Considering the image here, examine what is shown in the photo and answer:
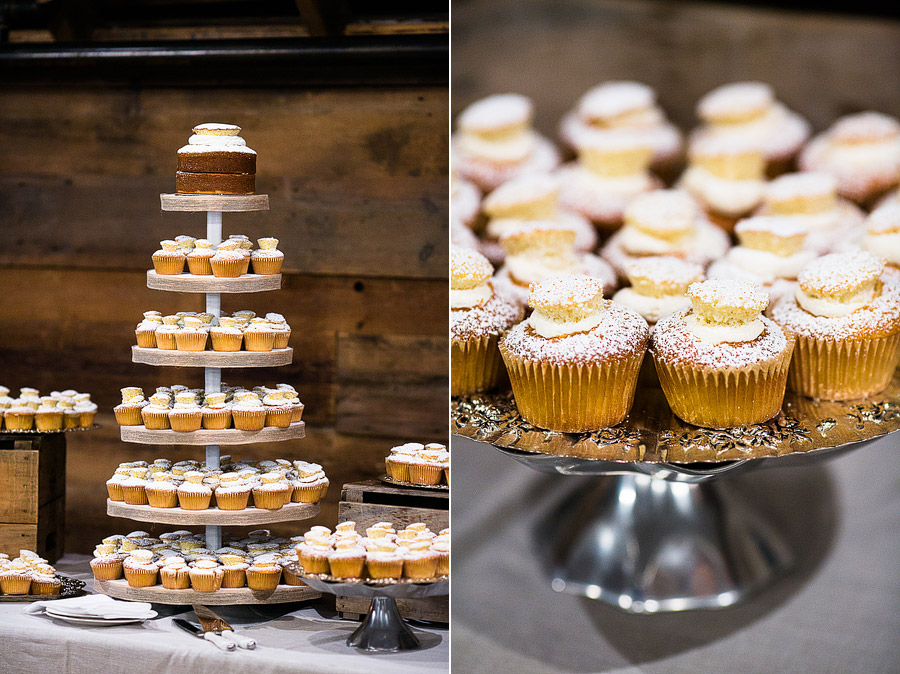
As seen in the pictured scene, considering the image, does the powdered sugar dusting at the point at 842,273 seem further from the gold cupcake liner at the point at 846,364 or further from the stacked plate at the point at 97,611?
the stacked plate at the point at 97,611

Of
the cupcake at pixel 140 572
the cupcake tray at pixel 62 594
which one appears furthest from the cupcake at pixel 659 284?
the cupcake tray at pixel 62 594

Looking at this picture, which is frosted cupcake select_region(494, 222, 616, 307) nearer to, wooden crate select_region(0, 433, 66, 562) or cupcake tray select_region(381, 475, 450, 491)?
cupcake tray select_region(381, 475, 450, 491)

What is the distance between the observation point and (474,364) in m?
1.15

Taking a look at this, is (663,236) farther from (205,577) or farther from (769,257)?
(205,577)

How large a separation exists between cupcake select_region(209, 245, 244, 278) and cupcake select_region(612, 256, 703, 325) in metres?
0.75

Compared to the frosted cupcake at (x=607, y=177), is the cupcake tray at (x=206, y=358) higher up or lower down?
lower down

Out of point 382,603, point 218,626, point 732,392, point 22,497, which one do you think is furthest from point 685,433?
point 22,497

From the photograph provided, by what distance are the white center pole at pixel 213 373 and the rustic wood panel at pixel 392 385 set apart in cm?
43

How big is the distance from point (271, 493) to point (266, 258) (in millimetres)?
437

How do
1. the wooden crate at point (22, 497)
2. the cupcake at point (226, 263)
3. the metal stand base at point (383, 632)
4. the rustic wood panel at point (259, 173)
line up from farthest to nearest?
the rustic wood panel at point (259, 173), the wooden crate at point (22, 497), the cupcake at point (226, 263), the metal stand base at point (383, 632)

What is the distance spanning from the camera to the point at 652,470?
36.5 inches

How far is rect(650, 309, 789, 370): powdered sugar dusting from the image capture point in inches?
39.7

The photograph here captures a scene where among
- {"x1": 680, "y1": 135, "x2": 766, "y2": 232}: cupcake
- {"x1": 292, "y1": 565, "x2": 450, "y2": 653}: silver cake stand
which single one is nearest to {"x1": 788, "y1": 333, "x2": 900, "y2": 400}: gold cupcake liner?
{"x1": 680, "y1": 135, "x2": 766, "y2": 232}: cupcake

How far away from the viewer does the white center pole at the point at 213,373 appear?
1649 millimetres
